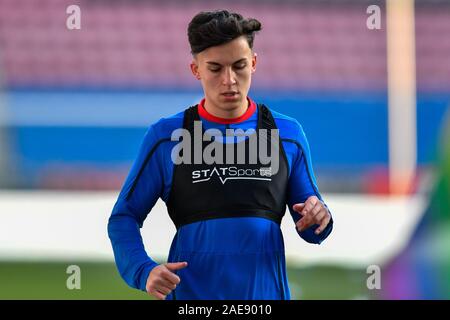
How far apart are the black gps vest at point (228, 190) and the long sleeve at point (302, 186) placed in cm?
2

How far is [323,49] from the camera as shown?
18.6ft

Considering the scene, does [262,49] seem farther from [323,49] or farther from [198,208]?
[198,208]

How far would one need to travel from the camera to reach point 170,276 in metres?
1.64

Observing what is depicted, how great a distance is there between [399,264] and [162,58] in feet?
6.41

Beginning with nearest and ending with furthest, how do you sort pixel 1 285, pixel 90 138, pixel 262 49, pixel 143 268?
pixel 143 268
pixel 1 285
pixel 90 138
pixel 262 49

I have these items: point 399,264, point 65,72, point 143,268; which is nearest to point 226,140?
point 143,268

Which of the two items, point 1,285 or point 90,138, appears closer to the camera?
point 1,285

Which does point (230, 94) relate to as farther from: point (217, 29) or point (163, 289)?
point (163, 289)

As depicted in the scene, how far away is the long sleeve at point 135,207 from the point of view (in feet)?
5.70

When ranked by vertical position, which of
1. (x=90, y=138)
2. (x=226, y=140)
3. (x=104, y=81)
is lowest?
(x=226, y=140)

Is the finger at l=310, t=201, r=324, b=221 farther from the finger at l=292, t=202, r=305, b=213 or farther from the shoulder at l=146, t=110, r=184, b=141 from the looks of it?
the shoulder at l=146, t=110, r=184, b=141

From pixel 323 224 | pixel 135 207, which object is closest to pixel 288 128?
pixel 323 224

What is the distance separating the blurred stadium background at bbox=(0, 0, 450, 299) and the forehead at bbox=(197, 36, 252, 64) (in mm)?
2360

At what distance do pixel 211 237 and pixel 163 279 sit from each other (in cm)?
13
